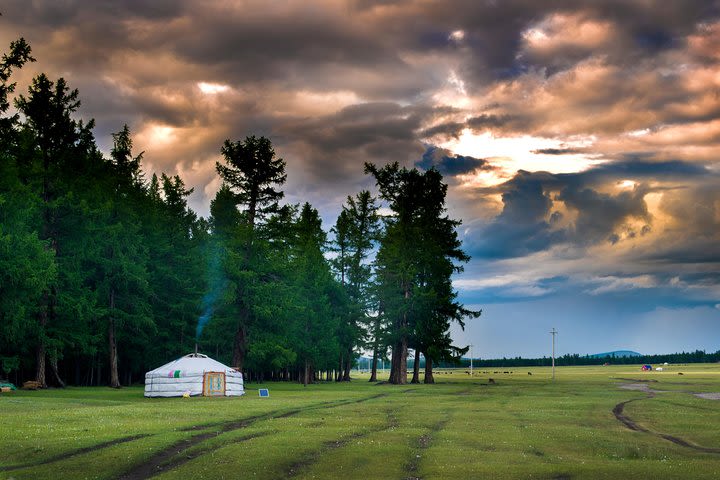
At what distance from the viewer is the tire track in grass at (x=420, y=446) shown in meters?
21.2

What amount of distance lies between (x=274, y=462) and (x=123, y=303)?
172 ft

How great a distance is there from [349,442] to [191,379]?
33.7 metres

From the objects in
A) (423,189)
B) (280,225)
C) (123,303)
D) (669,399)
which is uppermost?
(423,189)

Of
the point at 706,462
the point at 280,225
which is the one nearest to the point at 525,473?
the point at 706,462

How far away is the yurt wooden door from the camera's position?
58.0 metres

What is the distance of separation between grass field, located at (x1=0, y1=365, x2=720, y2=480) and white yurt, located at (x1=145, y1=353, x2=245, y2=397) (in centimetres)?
1210

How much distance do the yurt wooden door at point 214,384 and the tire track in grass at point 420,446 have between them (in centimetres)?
2655

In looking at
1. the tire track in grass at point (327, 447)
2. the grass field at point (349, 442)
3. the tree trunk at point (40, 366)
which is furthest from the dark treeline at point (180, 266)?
the tire track in grass at point (327, 447)

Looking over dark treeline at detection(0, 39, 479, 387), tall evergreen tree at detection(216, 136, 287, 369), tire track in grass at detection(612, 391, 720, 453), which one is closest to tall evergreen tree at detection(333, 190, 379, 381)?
dark treeline at detection(0, 39, 479, 387)

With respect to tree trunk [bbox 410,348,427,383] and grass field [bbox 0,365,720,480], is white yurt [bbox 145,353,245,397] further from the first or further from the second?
tree trunk [bbox 410,348,427,383]

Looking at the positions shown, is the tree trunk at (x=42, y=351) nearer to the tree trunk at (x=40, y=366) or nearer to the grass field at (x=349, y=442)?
the tree trunk at (x=40, y=366)

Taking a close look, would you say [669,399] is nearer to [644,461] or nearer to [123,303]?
[644,461]

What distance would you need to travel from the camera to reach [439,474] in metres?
20.8

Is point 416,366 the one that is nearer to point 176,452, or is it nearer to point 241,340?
point 241,340
